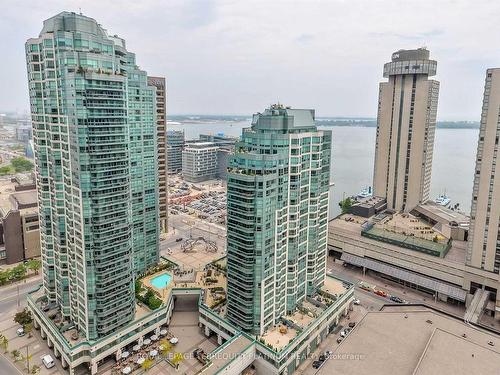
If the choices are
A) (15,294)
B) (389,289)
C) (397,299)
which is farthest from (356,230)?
(15,294)

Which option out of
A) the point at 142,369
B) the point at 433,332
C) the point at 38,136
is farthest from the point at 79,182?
the point at 433,332

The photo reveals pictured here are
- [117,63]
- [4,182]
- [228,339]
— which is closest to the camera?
[117,63]

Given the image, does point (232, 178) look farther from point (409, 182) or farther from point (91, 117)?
point (409, 182)

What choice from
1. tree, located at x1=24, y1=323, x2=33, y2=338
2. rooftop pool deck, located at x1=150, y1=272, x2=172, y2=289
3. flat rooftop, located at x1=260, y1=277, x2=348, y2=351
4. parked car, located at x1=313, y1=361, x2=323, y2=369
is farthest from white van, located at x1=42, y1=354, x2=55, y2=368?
parked car, located at x1=313, y1=361, x2=323, y2=369

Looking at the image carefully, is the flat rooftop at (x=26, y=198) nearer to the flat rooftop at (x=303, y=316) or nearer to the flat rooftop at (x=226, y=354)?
the flat rooftop at (x=226, y=354)

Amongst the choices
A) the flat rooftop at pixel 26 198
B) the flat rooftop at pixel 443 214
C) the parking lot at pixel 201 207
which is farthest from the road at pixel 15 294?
the flat rooftop at pixel 443 214
